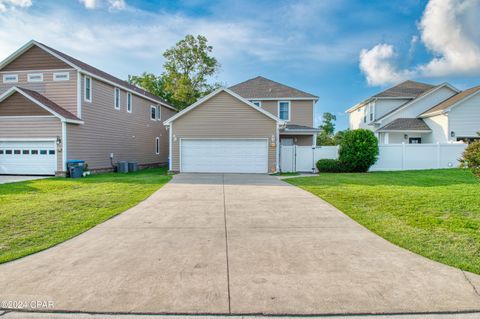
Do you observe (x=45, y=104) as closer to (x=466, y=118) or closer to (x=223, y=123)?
(x=223, y=123)

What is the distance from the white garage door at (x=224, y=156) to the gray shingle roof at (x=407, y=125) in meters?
11.3

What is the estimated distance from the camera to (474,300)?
10.6 feet

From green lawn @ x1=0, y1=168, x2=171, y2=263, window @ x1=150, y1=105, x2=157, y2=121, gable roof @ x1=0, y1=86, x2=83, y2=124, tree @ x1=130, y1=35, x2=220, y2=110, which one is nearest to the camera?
green lawn @ x1=0, y1=168, x2=171, y2=263

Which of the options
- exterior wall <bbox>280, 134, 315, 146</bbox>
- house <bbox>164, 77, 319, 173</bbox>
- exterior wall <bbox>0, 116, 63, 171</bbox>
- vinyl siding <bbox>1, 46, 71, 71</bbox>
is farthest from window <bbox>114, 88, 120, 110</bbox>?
exterior wall <bbox>280, 134, 315, 146</bbox>

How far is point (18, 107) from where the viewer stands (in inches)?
629

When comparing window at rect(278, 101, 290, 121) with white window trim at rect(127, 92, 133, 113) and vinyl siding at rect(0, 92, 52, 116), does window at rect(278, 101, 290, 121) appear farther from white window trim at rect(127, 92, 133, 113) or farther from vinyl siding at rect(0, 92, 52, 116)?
vinyl siding at rect(0, 92, 52, 116)

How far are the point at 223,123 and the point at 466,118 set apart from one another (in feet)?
55.5

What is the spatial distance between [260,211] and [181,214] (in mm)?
2046

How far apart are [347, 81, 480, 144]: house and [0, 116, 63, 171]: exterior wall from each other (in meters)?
22.2

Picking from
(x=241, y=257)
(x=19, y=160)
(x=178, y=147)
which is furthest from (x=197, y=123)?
(x=241, y=257)

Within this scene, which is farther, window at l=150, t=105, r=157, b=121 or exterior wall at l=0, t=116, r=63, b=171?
window at l=150, t=105, r=157, b=121

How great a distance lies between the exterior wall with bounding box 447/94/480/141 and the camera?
19875 mm

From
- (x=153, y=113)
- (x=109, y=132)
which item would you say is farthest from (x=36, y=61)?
(x=153, y=113)

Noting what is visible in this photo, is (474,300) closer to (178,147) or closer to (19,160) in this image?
(178,147)
